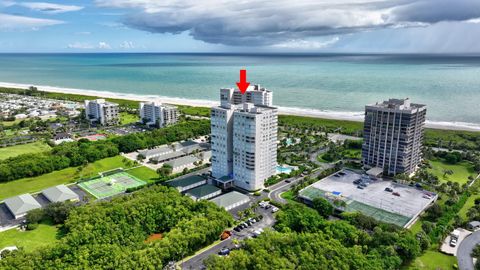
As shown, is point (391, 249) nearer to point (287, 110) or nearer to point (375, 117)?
point (375, 117)

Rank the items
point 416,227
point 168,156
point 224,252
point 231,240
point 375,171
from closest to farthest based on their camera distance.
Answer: point 224,252
point 231,240
point 416,227
point 375,171
point 168,156

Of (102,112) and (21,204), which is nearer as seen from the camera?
(21,204)

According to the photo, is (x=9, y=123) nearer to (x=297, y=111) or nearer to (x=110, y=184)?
(x=110, y=184)

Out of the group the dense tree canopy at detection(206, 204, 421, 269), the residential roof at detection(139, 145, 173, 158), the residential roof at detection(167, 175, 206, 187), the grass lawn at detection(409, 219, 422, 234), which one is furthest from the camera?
the residential roof at detection(139, 145, 173, 158)

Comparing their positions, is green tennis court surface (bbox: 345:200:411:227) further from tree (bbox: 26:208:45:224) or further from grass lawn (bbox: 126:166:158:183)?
tree (bbox: 26:208:45:224)

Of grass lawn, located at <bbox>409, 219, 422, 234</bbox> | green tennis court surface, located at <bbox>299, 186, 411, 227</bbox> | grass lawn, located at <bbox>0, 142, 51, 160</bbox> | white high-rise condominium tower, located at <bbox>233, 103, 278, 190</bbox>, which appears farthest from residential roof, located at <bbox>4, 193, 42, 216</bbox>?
grass lawn, located at <bbox>409, 219, 422, 234</bbox>

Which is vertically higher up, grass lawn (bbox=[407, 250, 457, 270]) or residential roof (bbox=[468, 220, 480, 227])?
residential roof (bbox=[468, 220, 480, 227])

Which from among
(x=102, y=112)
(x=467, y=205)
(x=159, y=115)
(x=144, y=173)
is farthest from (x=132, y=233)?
(x=102, y=112)
